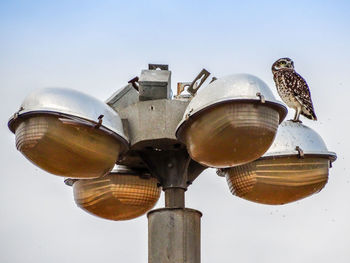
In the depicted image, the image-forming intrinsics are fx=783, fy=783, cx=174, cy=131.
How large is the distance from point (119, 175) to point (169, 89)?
1060 mm

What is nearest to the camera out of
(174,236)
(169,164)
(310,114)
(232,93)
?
(232,93)

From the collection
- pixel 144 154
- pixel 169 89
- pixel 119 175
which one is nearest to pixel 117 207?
pixel 119 175

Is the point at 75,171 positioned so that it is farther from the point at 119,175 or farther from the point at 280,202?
the point at 280,202

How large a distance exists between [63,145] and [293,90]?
2343mm

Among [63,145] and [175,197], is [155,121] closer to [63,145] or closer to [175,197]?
[175,197]

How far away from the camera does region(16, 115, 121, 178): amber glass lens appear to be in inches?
237

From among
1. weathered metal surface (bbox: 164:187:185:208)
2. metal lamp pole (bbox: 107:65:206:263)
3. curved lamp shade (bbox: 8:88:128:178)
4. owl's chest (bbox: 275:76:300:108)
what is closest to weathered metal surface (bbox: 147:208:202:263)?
metal lamp pole (bbox: 107:65:206:263)

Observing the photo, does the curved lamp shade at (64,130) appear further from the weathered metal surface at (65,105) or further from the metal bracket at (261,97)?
the metal bracket at (261,97)

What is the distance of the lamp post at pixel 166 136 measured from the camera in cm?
590

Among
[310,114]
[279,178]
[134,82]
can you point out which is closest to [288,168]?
[279,178]

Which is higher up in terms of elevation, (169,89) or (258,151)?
(169,89)

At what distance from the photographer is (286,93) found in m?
7.27

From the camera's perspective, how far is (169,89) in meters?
6.76

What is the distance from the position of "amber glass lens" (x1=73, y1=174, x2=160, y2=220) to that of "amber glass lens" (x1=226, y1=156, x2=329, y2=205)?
2.82 ft
